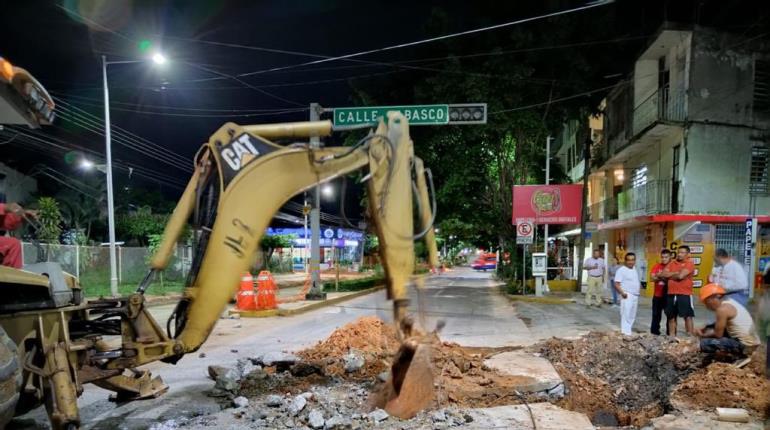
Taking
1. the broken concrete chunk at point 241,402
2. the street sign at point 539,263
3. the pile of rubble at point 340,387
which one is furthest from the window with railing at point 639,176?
the broken concrete chunk at point 241,402

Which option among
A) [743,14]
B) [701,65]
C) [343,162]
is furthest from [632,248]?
[343,162]

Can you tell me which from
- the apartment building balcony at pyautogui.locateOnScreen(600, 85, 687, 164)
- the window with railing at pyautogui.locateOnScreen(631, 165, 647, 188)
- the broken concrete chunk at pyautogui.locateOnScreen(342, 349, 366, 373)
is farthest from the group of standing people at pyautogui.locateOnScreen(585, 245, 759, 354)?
the window with railing at pyautogui.locateOnScreen(631, 165, 647, 188)

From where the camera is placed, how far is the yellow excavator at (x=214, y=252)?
3.80 m

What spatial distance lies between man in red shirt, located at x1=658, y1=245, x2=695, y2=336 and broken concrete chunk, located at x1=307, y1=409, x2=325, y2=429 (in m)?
7.20

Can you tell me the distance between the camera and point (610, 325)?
11352mm

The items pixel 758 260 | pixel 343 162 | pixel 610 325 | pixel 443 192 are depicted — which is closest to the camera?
pixel 343 162

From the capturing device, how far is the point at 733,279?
25.0ft

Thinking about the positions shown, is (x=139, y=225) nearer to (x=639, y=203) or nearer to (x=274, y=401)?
(x=639, y=203)

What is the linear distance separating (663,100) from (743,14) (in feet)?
12.3

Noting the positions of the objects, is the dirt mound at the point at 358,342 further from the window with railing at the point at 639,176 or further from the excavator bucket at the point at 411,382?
the window with railing at the point at 639,176

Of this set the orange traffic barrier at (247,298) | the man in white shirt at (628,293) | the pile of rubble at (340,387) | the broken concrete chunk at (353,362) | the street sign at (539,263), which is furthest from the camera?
the street sign at (539,263)

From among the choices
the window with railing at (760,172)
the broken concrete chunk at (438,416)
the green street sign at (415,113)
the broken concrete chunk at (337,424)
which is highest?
the green street sign at (415,113)

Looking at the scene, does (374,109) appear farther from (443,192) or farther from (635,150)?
(635,150)

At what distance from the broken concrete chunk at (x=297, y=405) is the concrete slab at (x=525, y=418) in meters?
1.59
